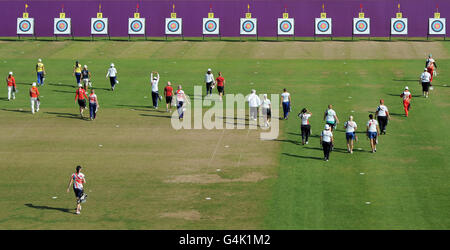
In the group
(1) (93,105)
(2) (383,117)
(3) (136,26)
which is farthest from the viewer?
(3) (136,26)

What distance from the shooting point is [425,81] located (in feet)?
158

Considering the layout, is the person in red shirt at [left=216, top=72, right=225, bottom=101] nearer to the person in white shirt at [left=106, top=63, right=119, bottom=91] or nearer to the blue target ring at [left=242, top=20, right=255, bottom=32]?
the person in white shirt at [left=106, top=63, right=119, bottom=91]

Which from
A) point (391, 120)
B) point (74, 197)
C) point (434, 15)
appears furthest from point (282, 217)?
point (434, 15)

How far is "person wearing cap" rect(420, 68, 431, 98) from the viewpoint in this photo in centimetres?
4784

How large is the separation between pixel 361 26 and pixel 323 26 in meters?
3.45

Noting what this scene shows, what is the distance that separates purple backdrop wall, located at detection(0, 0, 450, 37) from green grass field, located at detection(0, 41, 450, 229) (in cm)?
1517

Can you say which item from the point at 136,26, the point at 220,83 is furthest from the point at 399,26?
the point at 220,83

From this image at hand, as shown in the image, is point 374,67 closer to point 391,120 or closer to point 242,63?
point 242,63

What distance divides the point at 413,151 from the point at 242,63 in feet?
81.6

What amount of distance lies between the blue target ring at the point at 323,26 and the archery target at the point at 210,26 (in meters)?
9.39

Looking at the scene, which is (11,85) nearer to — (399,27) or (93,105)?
(93,105)

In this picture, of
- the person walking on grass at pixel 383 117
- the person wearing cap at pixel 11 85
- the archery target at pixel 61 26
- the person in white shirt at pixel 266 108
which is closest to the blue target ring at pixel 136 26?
the archery target at pixel 61 26
